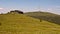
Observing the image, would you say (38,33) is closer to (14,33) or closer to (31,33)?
(31,33)

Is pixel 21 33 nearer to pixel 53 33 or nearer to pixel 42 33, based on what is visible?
pixel 42 33

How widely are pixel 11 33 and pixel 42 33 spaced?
586 cm

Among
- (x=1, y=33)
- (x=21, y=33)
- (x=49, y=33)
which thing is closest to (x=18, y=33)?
(x=21, y=33)

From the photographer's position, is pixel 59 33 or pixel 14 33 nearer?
pixel 14 33

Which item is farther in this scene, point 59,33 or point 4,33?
point 59,33

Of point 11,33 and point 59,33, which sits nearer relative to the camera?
point 11,33

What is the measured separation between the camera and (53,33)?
35188mm

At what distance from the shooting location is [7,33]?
33.4 metres

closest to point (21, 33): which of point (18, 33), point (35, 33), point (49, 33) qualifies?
point (18, 33)

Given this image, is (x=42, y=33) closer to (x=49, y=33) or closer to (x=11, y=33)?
(x=49, y=33)

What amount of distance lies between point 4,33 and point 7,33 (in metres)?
0.55

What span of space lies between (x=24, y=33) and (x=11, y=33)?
2.44 m

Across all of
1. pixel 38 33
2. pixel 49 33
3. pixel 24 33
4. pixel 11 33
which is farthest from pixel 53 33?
pixel 11 33

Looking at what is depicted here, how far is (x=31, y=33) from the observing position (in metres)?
34.5
